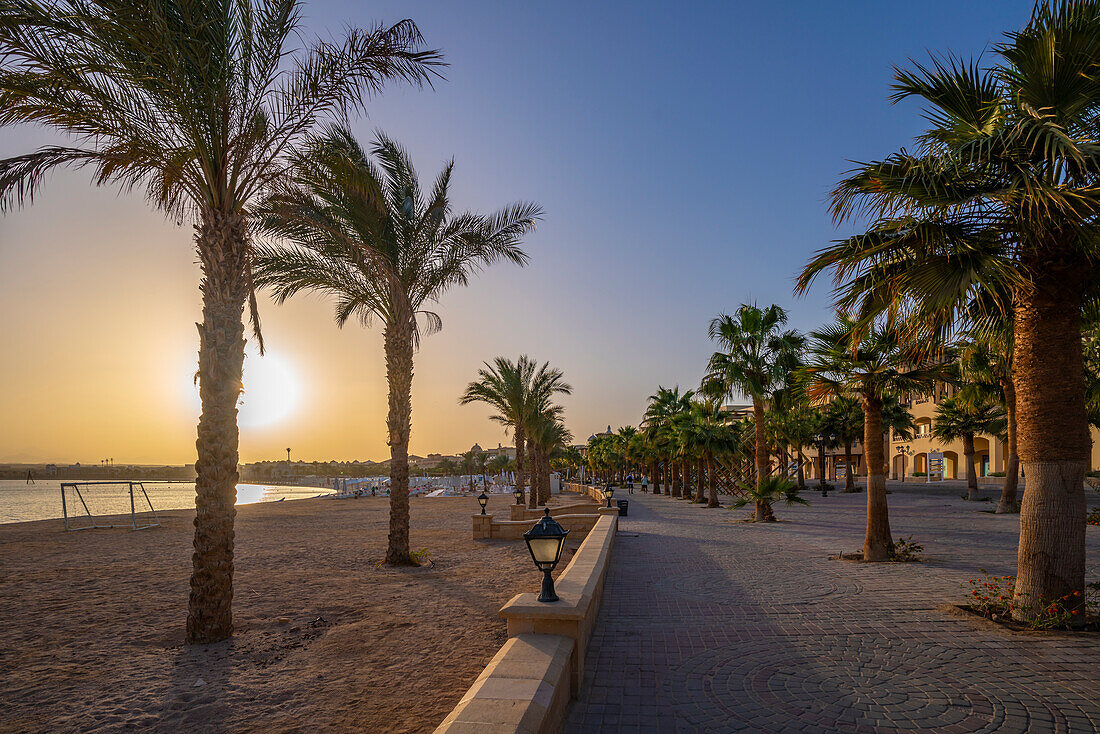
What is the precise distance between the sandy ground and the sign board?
59027mm

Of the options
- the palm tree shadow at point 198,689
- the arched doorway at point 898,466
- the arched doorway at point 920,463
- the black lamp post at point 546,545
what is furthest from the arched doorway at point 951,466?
the palm tree shadow at point 198,689

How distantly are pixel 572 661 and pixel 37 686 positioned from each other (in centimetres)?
570

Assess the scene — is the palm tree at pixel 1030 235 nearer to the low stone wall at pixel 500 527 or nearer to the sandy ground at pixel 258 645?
the sandy ground at pixel 258 645

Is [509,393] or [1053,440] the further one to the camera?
[509,393]

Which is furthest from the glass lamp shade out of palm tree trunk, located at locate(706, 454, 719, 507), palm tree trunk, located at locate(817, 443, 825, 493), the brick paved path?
palm tree trunk, located at locate(817, 443, 825, 493)

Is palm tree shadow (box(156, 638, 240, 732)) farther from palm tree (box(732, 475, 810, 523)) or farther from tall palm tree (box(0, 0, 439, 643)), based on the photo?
palm tree (box(732, 475, 810, 523))

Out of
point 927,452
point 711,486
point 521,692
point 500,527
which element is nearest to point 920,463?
point 927,452

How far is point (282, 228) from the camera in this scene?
12.6 meters

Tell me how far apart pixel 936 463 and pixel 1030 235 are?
63884 millimetres

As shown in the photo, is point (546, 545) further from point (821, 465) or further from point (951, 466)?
point (951, 466)

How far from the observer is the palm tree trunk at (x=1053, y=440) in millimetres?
6641

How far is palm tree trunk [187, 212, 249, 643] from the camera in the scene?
784 cm

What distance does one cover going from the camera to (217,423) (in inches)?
319

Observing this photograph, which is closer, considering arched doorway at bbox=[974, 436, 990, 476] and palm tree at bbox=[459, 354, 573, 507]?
palm tree at bbox=[459, 354, 573, 507]
